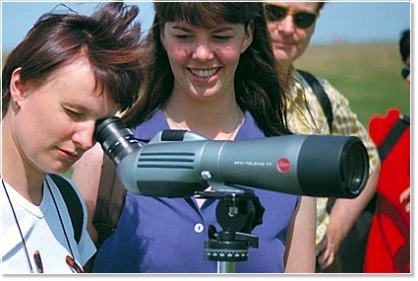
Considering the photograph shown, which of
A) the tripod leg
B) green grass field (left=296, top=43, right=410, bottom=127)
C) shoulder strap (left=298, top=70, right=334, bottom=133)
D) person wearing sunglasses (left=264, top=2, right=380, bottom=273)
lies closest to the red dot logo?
the tripod leg

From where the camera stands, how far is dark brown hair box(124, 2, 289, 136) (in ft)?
8.08

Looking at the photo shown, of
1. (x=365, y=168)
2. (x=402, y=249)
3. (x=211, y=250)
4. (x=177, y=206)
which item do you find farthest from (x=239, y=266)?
(x=402, y=249)

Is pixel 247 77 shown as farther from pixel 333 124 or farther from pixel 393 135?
pixel 393 135

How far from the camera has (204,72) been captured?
2.43m

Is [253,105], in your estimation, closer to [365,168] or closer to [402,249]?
[365,168]

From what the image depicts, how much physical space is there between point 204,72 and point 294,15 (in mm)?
1093

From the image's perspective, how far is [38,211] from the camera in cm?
208

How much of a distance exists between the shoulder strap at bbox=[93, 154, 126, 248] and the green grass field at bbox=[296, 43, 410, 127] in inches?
272

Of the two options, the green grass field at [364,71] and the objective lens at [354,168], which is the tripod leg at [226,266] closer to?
the objective lens at [354,168]

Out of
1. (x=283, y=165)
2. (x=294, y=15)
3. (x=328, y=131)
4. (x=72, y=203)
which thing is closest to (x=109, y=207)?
(x=72, y=203)

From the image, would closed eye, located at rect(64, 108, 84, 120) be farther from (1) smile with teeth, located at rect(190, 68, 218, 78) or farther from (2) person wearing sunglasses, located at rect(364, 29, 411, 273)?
(2) person wearing sunglasses, located at rect(364, 29, 411, 273)

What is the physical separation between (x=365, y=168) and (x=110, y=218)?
675 mm

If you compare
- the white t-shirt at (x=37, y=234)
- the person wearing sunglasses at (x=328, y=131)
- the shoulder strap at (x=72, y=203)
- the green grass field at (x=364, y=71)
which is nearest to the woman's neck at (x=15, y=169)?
the white t-shirt at (x=37, y=234)

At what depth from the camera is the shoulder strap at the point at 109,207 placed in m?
2.34
